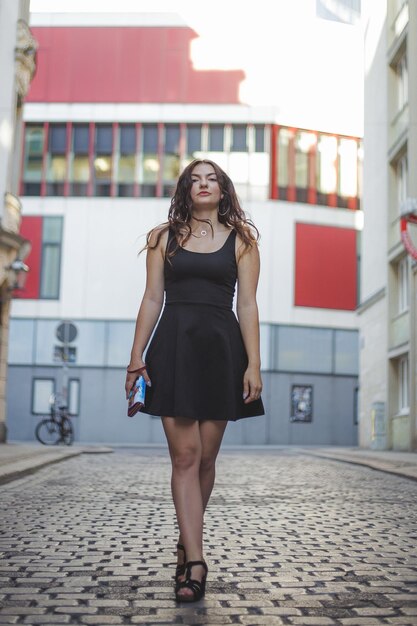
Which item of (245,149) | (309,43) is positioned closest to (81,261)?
(245,149)

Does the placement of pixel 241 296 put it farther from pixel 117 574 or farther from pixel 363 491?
pixel 363 491

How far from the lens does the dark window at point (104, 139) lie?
37938 mm

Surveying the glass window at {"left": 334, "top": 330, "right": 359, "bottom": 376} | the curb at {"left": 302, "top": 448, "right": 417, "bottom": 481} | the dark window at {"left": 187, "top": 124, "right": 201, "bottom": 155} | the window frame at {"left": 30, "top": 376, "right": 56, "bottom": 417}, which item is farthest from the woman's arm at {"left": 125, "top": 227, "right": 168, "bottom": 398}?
the dark window at {"left": 187, "top": 124, "right": 201, "bottom": 155}

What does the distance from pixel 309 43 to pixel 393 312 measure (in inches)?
631

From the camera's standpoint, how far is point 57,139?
38.1 metres

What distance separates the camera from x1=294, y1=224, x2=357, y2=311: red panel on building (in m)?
37.3

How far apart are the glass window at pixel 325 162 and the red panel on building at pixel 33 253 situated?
1090 centimetres

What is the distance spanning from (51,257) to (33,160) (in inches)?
159

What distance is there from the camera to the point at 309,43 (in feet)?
126

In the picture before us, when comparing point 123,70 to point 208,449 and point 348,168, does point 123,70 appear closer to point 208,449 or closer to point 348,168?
point 348,168

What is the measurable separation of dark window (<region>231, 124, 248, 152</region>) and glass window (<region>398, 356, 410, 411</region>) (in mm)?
14145

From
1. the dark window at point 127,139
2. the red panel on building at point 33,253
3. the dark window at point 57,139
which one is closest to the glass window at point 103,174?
the dark window at point 127,139

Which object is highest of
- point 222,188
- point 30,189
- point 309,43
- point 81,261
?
point 309,43

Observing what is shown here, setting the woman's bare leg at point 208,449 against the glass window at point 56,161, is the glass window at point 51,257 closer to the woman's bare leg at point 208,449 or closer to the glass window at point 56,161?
the glass window at point 56,161
